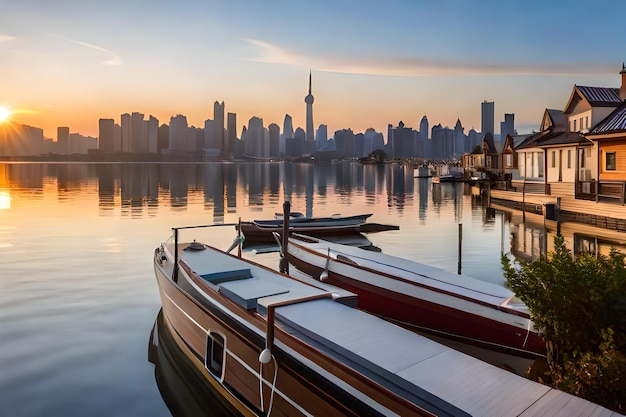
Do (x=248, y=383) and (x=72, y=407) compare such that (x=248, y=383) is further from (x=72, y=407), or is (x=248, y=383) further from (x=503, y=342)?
(x=503, y=342)

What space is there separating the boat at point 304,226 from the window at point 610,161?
1734 centimetres

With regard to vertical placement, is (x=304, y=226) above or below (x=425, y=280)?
below

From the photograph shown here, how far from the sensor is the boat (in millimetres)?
31791

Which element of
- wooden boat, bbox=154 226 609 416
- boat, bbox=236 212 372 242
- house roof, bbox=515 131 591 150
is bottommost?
boat, bbox=236 212 372 242

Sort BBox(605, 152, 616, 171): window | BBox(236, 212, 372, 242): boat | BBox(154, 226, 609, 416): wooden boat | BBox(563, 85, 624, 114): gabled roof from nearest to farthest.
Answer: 1. BBox(154, 226, 609, 416): wooden boat
2. BBox(236, 212, 372, 242): boat
3. BBox(605, 152, 616, 171): window
4. BBox(563, 85, 624, 114): gabled roof

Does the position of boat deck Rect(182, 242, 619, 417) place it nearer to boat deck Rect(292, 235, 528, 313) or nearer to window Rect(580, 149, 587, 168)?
boat deck Rect(292, 235, 528, 313)

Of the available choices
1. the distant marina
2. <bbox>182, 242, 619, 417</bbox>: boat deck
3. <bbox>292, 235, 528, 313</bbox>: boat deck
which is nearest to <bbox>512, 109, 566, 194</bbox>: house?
the distant marina

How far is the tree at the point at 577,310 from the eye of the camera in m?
6.79

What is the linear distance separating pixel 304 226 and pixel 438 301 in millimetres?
19979

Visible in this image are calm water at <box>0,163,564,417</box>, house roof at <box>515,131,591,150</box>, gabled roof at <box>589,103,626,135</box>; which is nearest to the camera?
calm water at <box>0,163,564,417</box>

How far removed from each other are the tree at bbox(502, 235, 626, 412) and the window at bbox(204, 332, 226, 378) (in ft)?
17.2

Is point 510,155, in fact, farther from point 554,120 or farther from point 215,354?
point 215,354

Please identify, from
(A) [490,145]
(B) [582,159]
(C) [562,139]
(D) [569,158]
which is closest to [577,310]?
(B) [582,159]

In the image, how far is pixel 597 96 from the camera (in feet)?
144
